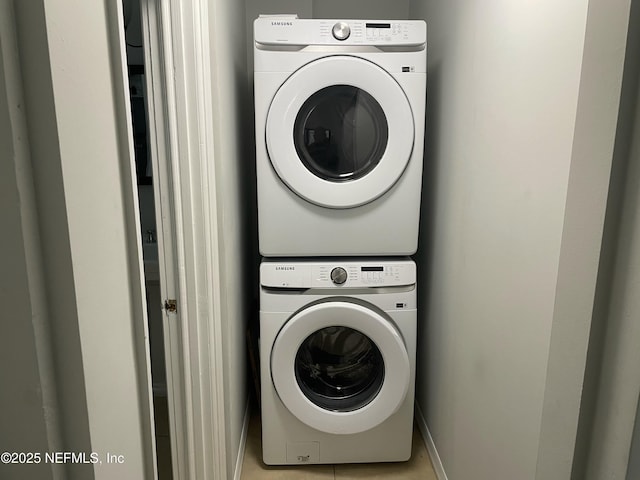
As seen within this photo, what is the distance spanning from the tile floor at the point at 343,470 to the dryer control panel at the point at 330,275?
805 mm

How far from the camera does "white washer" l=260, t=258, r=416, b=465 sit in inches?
65.1

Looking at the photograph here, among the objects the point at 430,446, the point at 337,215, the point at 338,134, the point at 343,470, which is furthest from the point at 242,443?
the point at 338,134

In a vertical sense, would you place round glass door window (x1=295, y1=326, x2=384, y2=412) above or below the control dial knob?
below

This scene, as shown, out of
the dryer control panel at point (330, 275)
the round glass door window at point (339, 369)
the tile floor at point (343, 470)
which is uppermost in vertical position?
the dryer control panel at point (330, 275)

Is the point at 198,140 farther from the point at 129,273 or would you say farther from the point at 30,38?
the point at 30,38

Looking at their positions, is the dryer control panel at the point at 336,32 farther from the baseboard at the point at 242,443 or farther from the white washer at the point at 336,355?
the baseboard at the point at 242,443

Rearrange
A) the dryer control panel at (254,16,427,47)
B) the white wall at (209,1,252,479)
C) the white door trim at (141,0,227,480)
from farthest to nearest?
the dryer control panel at (254,16,427,47)
the white wall at (209,1,252,479)
the white door trim at (141,0,227,480)

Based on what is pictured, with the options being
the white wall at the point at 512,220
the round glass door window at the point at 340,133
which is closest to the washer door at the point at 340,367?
the white wall at the point at 512,220

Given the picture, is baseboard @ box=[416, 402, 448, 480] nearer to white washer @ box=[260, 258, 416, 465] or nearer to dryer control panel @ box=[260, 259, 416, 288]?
white washer @ box=[260, 258, 416, 465]

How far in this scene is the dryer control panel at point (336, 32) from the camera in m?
1.53

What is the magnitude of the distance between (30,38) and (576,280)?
620 millimetres

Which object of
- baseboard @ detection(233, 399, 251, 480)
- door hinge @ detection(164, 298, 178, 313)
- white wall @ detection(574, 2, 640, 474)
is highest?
white wall @ detection(574, 2, 640, 474)

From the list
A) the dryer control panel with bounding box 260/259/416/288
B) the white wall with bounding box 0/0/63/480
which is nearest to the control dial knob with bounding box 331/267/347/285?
the dryer control panel with bounding box 260/259/416/288

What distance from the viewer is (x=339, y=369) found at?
1874mm
